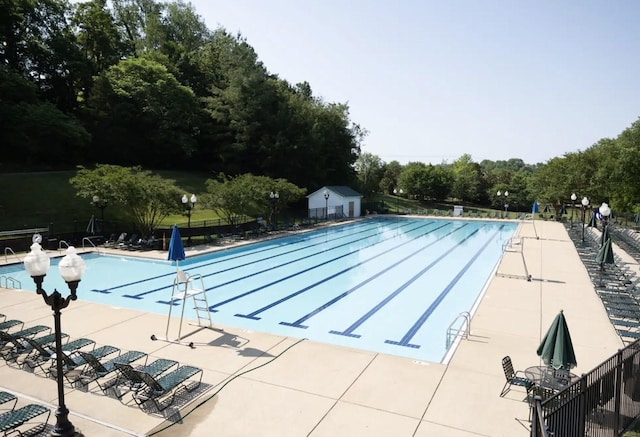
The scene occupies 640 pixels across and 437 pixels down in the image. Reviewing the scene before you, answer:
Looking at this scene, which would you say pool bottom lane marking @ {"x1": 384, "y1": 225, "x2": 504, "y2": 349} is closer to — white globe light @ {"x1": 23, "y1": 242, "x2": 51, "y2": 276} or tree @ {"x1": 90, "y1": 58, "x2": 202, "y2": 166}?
white globe light @ {"x1": 23, "y1": 242, "x2": 51, "y2": 276}

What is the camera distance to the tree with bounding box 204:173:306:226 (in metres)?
24.7

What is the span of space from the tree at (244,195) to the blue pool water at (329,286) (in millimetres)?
2856

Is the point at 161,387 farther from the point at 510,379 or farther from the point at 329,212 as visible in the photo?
the point at 329,212

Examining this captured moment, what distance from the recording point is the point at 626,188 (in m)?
33.1

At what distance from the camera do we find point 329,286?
16125 mm

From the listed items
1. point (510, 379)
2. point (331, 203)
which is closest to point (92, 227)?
point (331, 203)

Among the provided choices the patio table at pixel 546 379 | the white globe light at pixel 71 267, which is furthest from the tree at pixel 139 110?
the patio table at pixel 546 379

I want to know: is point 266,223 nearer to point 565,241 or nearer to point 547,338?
point 565,241

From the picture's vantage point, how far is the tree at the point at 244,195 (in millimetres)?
24672

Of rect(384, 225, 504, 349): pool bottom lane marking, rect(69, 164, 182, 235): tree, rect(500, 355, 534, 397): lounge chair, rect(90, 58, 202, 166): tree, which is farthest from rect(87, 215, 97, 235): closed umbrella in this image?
rect(500, 355, 534, 397): lounge chair

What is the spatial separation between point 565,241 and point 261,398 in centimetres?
2518

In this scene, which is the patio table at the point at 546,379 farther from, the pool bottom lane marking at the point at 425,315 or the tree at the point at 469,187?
the tree at the point at 469,187

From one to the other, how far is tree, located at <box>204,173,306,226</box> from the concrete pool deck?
527 inches

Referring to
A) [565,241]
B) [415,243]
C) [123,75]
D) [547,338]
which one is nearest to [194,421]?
[547,338]
